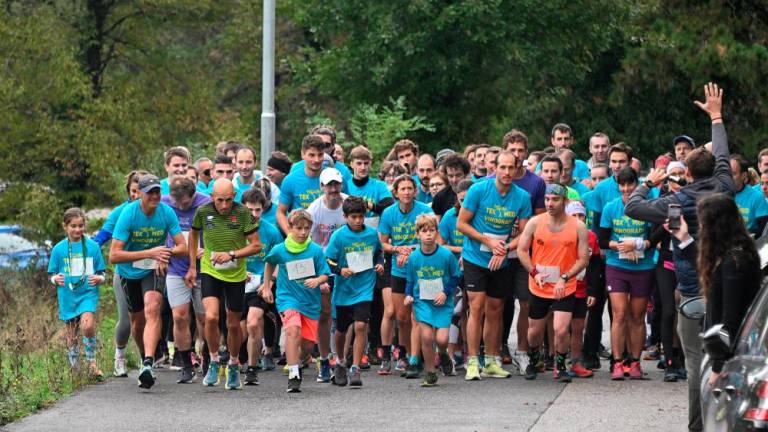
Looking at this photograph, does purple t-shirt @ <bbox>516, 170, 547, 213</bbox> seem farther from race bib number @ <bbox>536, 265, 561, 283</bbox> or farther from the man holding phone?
the man holding phone

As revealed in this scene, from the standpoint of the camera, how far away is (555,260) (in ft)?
43.5

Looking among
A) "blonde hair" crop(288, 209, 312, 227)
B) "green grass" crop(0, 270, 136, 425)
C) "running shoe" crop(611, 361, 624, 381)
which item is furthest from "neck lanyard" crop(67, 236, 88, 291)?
"running shoe" crop(611, 361, 624, 381)

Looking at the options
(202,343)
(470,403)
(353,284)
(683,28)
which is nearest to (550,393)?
(470,403)

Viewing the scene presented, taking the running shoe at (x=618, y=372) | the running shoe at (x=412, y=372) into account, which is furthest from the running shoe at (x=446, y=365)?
the running shoe at (x=618, y=372)

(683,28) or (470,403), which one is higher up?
(683,28)

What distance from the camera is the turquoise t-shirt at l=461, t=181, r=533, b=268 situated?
13695mm

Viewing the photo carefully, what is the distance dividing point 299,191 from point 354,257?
4.75ft

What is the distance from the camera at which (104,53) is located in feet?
118

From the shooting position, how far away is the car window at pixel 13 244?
30.6 m

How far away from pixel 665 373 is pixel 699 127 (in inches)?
882

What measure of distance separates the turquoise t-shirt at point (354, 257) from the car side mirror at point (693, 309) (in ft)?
12.8

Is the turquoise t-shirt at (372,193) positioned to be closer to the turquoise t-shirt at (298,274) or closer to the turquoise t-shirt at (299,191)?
the turquoise t-shirt at (299,191)

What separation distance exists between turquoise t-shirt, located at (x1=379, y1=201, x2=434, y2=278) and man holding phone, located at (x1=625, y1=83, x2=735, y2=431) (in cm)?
282

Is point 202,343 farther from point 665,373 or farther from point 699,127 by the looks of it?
point 699,127
